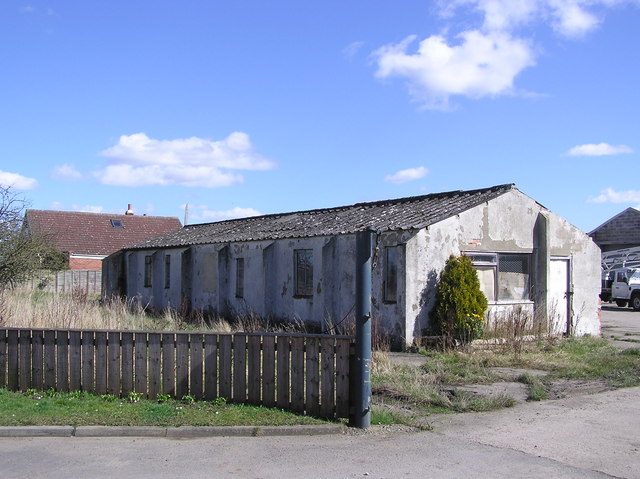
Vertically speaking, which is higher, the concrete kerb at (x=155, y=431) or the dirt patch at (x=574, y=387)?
the concrete kerb at (x=155, y=431)

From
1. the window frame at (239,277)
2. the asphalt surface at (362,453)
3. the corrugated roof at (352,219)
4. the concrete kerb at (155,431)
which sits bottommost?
the asphalt surface at (362,453)

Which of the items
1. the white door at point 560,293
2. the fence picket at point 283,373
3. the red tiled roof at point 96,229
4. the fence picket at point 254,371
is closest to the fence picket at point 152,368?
the fence picket at point 254,371

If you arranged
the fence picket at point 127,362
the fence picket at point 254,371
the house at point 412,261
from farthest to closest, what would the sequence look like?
the house at point 412,261 → the fence picket at point 127,362 → the fence picket at point 254,371

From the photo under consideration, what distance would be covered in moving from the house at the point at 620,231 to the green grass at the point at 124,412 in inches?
1535

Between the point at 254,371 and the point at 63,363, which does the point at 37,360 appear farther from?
the point at 254,371

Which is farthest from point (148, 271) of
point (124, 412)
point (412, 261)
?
point (124, 412)

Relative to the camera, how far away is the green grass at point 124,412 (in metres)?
7.65

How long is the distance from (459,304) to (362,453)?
28.8 ft

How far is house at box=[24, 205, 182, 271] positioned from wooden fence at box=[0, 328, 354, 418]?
36679 mm

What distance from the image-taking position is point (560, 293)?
18641mm

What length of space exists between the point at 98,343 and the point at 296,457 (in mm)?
3698

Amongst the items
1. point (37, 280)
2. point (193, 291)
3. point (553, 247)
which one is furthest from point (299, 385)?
point (193, 291)

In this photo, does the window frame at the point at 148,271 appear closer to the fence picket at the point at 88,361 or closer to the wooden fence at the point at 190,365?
the wooden fence at the point at 190,365

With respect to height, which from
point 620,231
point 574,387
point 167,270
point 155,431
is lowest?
point 574,387
